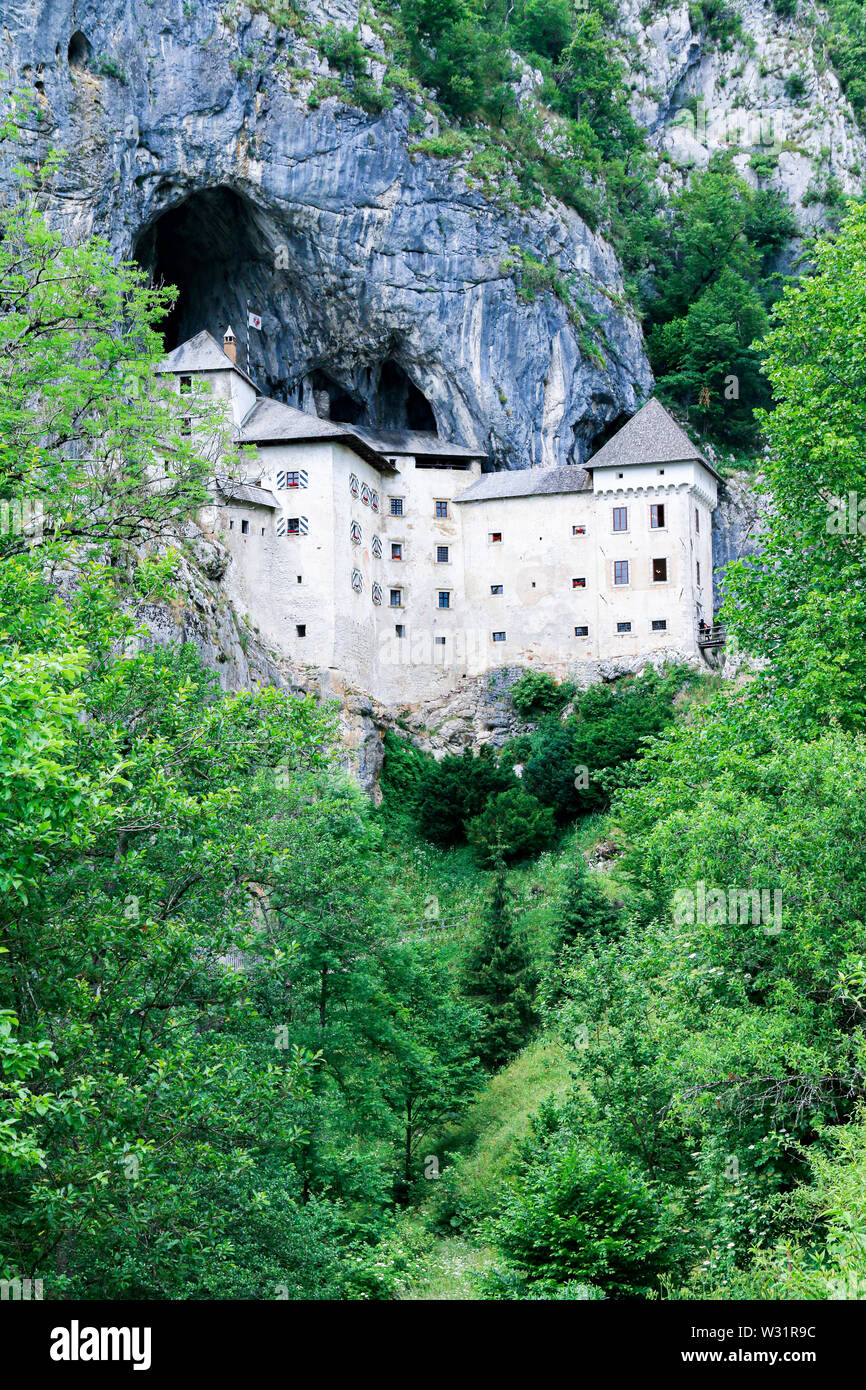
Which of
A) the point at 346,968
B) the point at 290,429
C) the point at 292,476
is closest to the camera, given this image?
the point at 346,968

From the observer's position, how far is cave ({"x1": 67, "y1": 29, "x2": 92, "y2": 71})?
52.8 m

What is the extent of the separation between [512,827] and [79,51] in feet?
111

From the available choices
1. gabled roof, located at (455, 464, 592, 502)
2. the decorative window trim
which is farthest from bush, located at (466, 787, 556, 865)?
the decorative window trim

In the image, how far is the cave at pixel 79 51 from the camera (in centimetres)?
5278

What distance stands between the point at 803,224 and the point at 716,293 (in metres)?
15.3

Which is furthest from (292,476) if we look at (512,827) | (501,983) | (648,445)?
(501,983)

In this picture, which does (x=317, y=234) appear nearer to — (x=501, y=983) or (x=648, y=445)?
(x=648, y=445)

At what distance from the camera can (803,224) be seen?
8200 centimetres

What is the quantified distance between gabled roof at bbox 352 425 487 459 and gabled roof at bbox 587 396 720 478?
19.9 feet

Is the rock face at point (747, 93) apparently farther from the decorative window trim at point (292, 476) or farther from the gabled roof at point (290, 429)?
the decorative window trim at point (292, 476)

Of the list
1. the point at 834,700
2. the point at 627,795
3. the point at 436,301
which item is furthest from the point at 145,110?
the point at 834,700

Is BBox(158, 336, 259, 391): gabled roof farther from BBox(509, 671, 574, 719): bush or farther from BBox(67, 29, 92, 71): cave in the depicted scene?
BBox(509, 671, 574, 719): bush

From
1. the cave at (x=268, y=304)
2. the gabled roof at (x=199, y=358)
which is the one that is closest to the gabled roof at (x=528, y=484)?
the cave at (x=268, y=304)

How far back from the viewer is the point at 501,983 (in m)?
36.2
